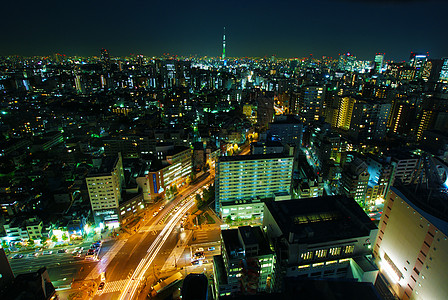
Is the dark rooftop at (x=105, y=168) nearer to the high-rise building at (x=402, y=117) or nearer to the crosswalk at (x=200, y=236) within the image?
the crosswalk at (x=200, y=236)

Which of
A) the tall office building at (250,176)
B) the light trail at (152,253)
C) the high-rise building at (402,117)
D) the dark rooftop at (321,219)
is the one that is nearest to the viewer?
the dark rooftop at (321,219)

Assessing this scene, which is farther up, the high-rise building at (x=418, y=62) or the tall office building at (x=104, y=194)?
the high-rise building at (x=418, y=62)

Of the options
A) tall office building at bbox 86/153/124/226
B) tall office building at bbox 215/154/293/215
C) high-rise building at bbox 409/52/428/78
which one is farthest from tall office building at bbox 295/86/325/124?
high-rise building at bbox 409/52/428/78

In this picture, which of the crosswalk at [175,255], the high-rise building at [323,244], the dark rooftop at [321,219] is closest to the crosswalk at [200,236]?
the crosswalk at [175,255]

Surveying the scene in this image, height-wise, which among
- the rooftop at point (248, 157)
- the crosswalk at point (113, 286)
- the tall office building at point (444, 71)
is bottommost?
the crosswalk at point (113, 286)

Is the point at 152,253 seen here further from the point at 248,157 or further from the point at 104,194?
the point at 248,157

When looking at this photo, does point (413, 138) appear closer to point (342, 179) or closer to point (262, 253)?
point (342, 179)
